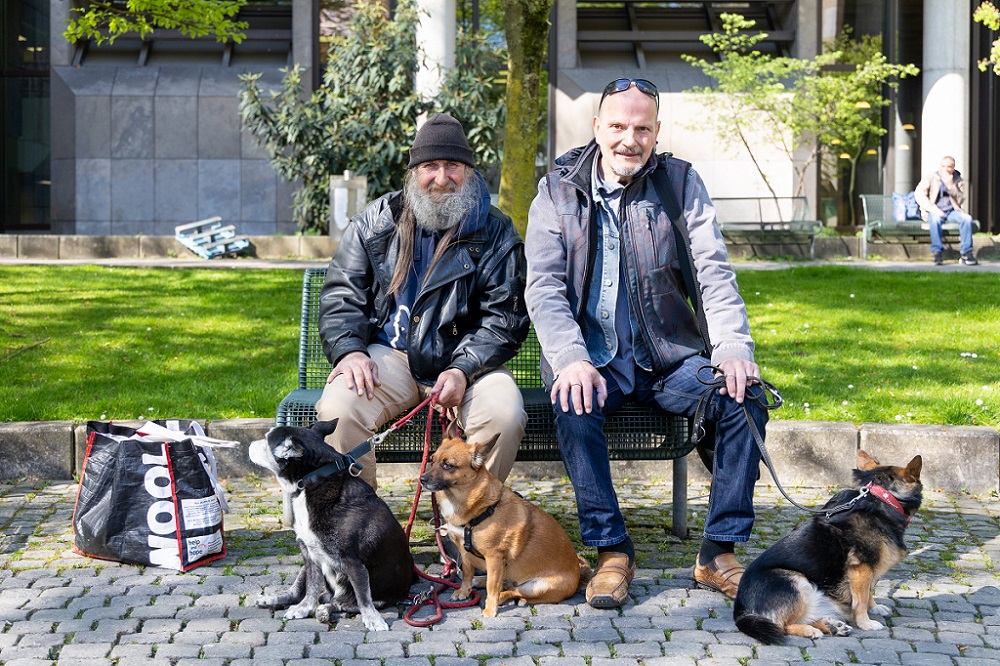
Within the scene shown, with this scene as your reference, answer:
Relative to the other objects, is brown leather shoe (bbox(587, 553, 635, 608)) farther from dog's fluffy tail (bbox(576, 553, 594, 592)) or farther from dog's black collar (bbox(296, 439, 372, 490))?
dog's black collar (bbox(296, 439, 372, 490))

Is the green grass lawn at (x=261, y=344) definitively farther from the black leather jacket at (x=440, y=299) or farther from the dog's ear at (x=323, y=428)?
the dog's ear at (x=323, y=428)

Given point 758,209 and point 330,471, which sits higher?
point 758,209

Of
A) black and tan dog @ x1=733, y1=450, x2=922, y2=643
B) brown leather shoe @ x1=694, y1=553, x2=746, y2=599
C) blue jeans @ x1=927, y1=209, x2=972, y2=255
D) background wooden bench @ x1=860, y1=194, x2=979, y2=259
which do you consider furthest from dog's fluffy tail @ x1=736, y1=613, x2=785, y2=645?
background wooden bench @ x1=860, y1=194, x2=979, y2=259

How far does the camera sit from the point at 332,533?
3.96 metres

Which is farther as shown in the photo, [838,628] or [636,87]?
[636,87]

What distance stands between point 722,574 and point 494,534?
3.05 ft

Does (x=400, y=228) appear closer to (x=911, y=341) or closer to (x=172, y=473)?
(x=172, y=473)

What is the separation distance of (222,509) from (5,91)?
66.8ft

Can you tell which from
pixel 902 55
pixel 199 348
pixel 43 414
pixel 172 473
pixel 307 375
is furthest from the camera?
pixel 902 55

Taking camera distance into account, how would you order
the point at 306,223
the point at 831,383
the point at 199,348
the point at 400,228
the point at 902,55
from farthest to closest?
the point at 902,55 < the point at 306,223 < the point at 199,348 < the point at 831,383 < the point at 400,228

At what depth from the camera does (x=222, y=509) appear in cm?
476

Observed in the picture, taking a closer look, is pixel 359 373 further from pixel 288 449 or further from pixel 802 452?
pixel 802 452

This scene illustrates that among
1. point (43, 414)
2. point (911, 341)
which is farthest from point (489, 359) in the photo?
point (911, 341)

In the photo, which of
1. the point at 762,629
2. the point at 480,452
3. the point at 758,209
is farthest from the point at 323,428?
the point at 758,209
